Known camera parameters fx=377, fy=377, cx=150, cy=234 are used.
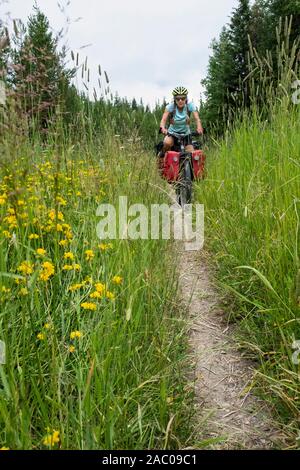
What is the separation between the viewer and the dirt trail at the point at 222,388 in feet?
4.39

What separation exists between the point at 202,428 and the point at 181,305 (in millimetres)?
809

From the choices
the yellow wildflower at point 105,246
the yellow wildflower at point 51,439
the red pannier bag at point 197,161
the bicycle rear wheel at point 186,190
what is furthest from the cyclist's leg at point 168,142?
the yellow wildflower at point 51,439

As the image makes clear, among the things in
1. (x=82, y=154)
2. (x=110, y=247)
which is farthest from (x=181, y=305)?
(x=82, y=154)

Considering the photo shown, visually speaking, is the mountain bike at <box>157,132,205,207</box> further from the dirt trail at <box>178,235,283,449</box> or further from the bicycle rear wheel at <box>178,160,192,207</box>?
the dirt trail at <box>178,235,283,449</box>

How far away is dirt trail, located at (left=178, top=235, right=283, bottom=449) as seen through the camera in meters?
1.34

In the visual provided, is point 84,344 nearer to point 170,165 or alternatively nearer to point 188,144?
point 170,165

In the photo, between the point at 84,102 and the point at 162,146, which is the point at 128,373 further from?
the point at 162,146

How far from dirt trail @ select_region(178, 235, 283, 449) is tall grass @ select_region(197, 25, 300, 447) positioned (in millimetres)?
68

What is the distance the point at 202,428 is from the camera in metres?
1.34

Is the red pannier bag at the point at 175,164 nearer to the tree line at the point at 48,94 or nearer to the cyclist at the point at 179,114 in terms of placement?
the cyclist at the point at 179,114

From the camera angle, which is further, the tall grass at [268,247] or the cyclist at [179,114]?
the cyclist at [179,114]

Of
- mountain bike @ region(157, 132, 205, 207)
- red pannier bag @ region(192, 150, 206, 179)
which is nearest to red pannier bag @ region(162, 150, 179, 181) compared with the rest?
mountain bike @ region(157, 132, 205, 207)

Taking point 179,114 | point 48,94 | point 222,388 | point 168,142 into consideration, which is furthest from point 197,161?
point 222,388

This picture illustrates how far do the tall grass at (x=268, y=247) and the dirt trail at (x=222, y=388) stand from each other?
0.22ft
